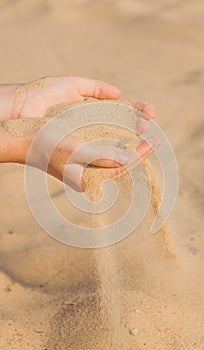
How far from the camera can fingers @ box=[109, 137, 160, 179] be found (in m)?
1.65

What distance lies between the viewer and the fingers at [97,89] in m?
2.06

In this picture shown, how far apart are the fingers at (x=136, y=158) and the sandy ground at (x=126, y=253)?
0.32m

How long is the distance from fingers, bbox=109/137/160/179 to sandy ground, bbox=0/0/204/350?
32 cm

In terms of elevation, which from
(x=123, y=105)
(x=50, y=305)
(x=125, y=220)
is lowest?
(x=50, y=305)

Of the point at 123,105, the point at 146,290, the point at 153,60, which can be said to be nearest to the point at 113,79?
the point at 153,60

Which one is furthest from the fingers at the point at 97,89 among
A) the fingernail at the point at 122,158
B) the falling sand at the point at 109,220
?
the fingernail at the point at 122,158

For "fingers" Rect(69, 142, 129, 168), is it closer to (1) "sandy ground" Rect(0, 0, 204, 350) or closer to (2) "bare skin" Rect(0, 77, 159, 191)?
(2) "bare skin" Rect(0, 77, 159, 191)

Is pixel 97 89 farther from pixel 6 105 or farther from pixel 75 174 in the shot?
pixel 75 174

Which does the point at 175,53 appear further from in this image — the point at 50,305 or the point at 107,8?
the point at 50,305

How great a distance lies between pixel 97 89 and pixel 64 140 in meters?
0.42

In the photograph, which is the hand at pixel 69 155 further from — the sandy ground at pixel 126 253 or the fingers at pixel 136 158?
the sandy ground at pixel 126 253

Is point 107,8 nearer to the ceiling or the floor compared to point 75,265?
nearer to the ceiling

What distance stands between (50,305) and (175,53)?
6.14 feet

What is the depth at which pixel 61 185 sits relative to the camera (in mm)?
2393
